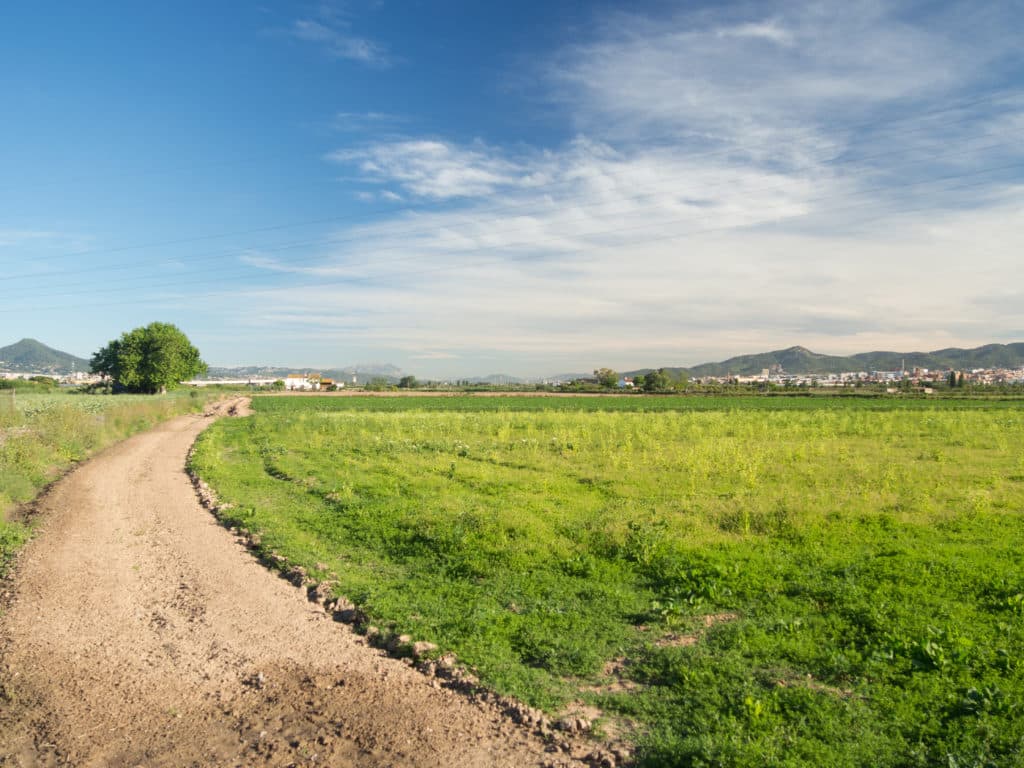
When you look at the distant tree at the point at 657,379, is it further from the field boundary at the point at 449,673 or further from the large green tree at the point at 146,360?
the field boundary at the point at 449,673

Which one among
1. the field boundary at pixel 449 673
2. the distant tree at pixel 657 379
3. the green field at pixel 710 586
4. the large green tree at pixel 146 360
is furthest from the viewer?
the distant tree at pixel 657 379

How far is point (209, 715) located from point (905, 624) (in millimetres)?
8314

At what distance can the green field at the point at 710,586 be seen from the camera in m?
5.91

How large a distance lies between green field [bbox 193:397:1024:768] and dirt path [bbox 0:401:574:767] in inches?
34.1

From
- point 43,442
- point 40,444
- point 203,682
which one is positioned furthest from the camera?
point 43,442

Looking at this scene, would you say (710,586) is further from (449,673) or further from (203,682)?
(203,682)

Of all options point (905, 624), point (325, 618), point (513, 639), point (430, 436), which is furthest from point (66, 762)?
point (430, 436)

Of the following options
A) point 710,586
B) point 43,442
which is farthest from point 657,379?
point 710,586

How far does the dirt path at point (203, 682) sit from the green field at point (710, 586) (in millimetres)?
866

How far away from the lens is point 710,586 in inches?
365

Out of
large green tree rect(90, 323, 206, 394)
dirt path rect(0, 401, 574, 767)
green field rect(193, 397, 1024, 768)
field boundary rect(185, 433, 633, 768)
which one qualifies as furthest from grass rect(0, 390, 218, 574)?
large green tree rect(90, 323, 206, 394)

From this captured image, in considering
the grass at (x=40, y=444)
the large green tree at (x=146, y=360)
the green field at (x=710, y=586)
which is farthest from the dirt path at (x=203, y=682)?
the large green tree at (x=146, y=360)

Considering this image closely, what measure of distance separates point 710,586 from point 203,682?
273 inches

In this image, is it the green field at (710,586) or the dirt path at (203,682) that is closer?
the dirt path at (203,682)
